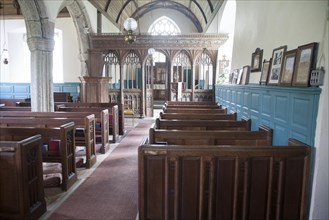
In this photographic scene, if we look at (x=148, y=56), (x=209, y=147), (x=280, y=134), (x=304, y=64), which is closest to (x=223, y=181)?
(x=209, y=147)

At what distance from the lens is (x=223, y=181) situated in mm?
1911

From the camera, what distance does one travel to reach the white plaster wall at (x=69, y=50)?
32.0 ft

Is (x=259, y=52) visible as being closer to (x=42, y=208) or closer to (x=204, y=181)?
(x=204, y=181)

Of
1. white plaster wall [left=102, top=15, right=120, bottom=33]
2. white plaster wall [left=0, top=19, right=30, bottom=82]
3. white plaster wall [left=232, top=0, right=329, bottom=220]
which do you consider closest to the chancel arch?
white plaster wall [left=102, top=15, right=120, bottom=33]

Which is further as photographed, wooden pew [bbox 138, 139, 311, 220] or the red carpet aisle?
the red carpet aisle

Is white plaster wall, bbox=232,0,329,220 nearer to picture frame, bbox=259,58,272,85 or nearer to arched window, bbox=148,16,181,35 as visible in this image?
picture frame, bbox=259,58,272,85

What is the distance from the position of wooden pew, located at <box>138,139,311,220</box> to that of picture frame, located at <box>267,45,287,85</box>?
120 cm

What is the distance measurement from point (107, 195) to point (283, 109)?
2.16m

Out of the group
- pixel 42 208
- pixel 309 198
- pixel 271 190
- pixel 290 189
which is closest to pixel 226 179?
pixel 271 190

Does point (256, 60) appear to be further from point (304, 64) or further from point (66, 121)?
point (66, 121)

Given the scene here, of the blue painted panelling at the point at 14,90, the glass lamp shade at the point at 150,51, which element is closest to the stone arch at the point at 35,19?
the glass lamp shade at the point at 150,51

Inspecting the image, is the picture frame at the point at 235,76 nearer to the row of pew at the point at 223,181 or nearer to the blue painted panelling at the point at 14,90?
the row of pew at the point at 223,181

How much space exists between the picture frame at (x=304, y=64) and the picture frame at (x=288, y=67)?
0.27ft

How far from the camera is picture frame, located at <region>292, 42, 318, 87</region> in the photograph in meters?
2.18
